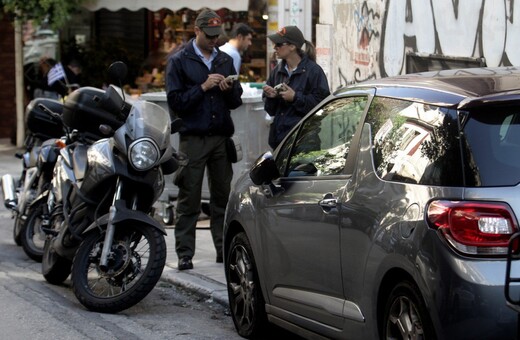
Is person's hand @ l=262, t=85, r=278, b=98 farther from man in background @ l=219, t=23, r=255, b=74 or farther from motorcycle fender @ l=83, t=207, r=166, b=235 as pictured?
man in background @ l=219, t=23, r=255, b=74

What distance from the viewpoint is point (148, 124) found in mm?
8422

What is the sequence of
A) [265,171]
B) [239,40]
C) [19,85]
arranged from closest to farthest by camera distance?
1. [265,171]
2. [239,40]
3. [19,85]

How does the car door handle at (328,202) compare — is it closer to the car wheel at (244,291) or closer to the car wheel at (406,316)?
the car wheel at (406,316)

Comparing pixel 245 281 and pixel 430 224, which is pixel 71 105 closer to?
pixel 245 281

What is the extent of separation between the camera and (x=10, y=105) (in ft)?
70.2

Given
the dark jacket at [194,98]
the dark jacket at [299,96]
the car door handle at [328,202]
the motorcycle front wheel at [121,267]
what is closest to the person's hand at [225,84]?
the dark jacket at [194,98]

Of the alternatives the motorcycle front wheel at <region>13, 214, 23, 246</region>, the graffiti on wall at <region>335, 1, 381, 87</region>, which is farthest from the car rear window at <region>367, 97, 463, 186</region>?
the graffiti on wall at <region>335, 1, 381, 87</region>

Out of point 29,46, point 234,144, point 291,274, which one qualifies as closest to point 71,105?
point 234,144

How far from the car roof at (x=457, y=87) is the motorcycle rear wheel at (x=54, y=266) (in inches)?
140

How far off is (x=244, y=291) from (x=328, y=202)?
1543 mm

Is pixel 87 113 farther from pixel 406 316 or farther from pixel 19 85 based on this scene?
pixel 19 85

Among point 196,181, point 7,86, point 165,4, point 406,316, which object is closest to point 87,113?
point 196,181

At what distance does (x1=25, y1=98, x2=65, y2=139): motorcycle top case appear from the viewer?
10773 millimetres

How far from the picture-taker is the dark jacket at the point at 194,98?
9.30 meters
